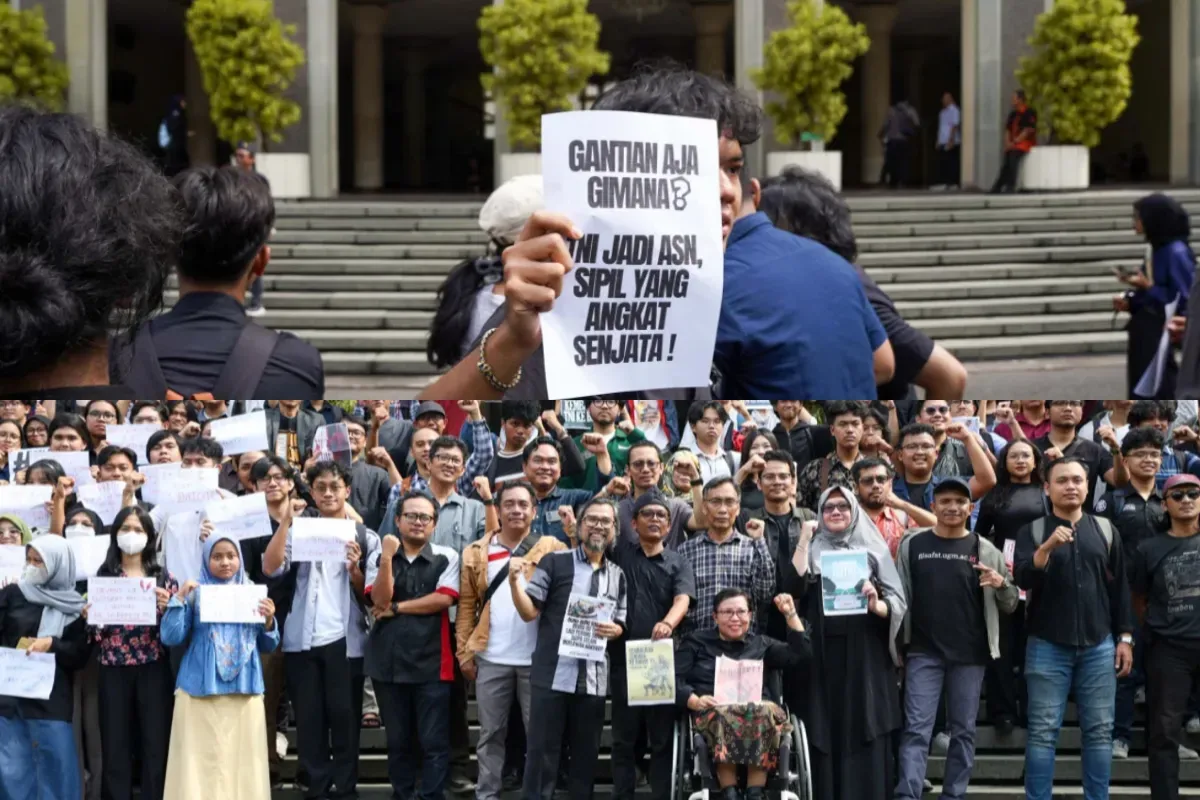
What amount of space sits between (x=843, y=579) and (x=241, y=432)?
5.83ft

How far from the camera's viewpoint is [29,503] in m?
4.32

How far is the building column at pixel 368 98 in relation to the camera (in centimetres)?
3041

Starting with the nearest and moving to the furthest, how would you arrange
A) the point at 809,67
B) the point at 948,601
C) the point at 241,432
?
the point at 241,432 → the point at 948,601 → the point at 809,67

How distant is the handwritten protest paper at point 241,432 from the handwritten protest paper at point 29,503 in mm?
515

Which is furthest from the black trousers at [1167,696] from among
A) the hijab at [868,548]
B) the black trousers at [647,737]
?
the black trousers at [647,737]

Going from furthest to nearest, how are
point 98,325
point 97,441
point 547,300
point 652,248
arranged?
1. point 97,441
2. point 652,248
3. point 547,300
4. point 98,325

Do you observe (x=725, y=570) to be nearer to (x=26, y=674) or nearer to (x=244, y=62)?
Answer: (x=26, y=674)

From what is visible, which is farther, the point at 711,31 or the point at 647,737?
the point at 711,31

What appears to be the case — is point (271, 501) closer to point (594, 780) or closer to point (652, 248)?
point (594, 780)

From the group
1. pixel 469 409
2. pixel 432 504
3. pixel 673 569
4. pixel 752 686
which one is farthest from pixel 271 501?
pixel 752 686

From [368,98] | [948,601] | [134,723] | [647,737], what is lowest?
[647,737]

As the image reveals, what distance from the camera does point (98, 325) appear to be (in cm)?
229

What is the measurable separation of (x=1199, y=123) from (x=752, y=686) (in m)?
24.6

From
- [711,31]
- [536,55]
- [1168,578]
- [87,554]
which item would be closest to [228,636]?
[87,554]
